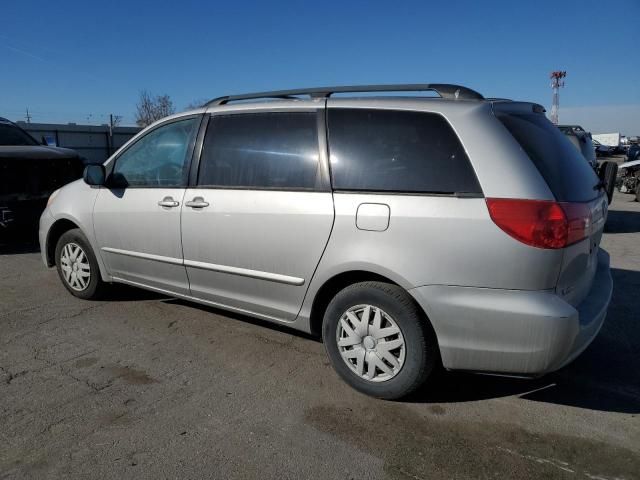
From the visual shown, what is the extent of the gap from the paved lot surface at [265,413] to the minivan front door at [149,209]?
0.49 meters

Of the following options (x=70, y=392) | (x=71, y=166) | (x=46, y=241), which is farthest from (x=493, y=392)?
(x=71, y=166)

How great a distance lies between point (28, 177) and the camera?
7.60 metres

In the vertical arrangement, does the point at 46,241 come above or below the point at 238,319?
above

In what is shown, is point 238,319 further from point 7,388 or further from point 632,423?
point 632,423

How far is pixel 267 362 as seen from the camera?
3.71 meters

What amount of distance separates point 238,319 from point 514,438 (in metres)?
2.47

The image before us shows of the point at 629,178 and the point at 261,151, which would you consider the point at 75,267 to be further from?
the point at 629,178

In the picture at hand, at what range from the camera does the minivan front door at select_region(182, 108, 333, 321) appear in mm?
3342

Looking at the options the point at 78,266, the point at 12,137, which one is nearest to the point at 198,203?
the point at 78,266

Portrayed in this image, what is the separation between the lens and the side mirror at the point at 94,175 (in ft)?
14.7

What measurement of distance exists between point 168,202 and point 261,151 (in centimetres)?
92

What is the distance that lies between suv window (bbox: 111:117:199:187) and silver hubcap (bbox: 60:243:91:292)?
890 millimetres

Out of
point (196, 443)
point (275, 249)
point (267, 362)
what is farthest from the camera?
point (267, 362)

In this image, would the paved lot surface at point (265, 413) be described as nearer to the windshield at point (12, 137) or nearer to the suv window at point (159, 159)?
the suv window at point (159, 159)
